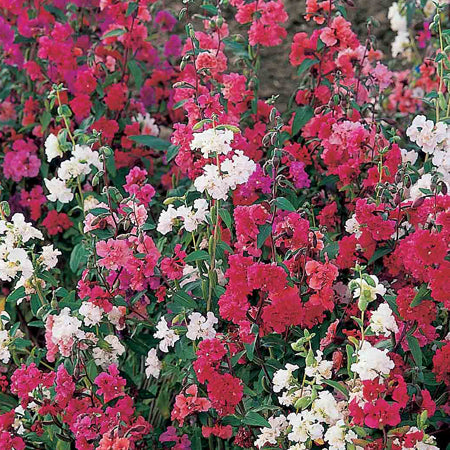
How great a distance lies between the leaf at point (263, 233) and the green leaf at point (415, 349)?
0.40 m

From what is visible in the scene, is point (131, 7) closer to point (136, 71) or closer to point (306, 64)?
point (136, 71)

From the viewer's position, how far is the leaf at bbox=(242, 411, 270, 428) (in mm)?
1871

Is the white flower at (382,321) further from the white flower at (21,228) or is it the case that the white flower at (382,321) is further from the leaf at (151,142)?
the leaf at (151,142)

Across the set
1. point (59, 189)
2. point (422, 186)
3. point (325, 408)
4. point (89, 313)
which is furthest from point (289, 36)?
point (325, 408)

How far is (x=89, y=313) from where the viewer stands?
2.02 m

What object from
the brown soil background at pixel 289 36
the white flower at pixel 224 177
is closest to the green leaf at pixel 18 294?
the white flower at pixel 224 177

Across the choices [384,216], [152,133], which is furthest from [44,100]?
[384,216]

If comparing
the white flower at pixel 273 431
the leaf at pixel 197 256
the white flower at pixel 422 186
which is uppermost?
the white flower at pixel 422 186

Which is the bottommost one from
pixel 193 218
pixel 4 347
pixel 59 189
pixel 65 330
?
pixel 4 347

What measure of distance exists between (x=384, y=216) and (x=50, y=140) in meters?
1.05

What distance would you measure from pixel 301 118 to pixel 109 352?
100 centimetres

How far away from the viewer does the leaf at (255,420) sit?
6.14ft

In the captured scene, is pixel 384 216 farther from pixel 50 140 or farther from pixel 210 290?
pixel 50 140

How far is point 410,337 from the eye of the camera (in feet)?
6.13
